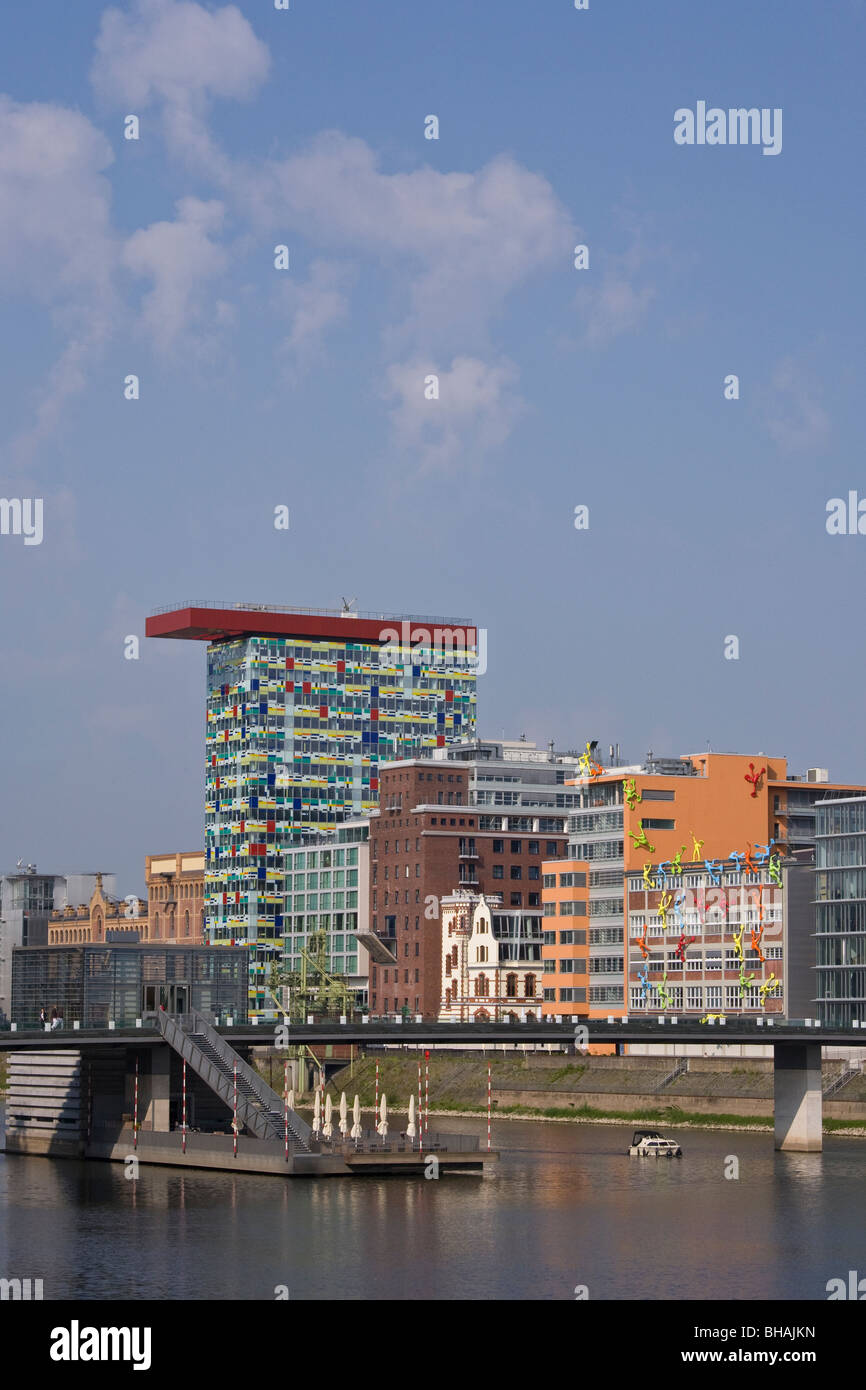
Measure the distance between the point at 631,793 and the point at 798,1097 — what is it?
64034 mm

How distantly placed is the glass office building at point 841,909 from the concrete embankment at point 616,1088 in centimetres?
861

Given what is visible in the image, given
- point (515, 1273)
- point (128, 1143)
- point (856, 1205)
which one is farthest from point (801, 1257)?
point (128, 1143)

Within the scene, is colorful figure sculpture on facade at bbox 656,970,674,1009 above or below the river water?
above

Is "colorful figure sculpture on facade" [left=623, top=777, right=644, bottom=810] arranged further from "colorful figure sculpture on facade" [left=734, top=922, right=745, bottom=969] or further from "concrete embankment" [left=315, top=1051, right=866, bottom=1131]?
"concrete embankment" [left=315, top=1051, right=866, bottom=1131]

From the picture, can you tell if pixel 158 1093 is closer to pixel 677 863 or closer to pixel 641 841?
pixel 677 863

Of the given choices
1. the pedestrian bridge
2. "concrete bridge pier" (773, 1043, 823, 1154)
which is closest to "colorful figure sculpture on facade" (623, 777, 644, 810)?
the pedestrian bridge

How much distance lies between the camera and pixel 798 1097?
132250mm

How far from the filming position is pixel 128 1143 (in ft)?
396

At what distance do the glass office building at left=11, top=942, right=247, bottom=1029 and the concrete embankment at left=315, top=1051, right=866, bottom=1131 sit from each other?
31.8 m

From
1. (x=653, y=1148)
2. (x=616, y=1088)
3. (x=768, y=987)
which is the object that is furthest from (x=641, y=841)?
(x=653, y=1148)

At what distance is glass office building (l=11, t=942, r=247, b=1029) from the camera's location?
420ft

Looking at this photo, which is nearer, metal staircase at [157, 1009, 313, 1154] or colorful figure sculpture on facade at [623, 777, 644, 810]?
metal staircase at [157, 1009, 313, 1154]
